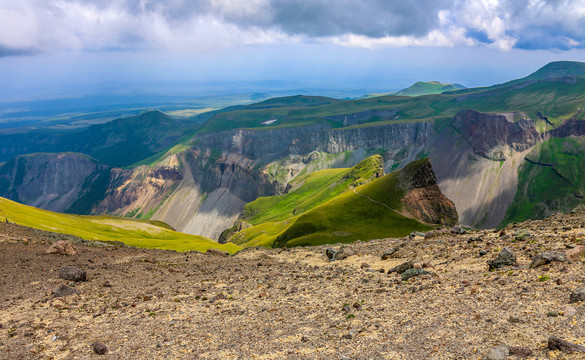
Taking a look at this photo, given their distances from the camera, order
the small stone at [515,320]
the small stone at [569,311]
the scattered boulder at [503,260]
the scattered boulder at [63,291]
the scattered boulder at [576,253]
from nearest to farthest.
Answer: the small stone at [569,311] < the small stone at [515,320] < the scattered boulder at [576,253] < the scattered boulder at [503,260] < the scattered boulder at [63,291]

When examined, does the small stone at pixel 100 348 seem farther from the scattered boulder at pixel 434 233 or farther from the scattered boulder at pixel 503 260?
the scattered boulder at pixel 434 233

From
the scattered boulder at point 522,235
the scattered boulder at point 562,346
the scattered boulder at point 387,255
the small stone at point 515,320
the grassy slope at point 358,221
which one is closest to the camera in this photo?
the scattered boulder at point 562,346

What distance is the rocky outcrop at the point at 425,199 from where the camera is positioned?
83.6m

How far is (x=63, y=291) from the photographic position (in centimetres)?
2519

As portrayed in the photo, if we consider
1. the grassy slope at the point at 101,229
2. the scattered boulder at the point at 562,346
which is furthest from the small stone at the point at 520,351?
→ the grassy slope at the point at 101,229

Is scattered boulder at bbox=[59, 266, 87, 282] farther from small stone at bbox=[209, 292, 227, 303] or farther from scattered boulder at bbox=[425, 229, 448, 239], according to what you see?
scattered boulder at bbox=[425, 229, 448, 239]

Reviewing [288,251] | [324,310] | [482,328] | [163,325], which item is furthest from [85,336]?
[288,251]

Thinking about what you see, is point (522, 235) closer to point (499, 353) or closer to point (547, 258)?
point (547, 258)

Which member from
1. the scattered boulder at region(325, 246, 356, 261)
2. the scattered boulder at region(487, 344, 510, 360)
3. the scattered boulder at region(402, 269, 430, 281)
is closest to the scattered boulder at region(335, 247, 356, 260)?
the scattered boulder at region(325, 246, 356, 261)

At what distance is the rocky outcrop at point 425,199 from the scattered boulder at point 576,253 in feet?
211

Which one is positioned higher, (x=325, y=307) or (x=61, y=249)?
(x=325, y=307)

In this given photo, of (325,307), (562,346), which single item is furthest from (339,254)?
(562,346)

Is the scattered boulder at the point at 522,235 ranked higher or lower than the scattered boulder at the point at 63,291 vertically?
higher

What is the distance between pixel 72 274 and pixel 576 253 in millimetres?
34309
